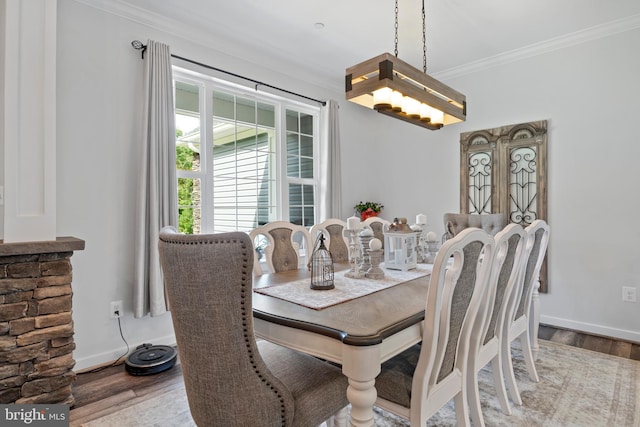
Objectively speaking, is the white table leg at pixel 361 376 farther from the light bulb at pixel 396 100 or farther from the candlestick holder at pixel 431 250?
the candlestick holder at pixel 431 250

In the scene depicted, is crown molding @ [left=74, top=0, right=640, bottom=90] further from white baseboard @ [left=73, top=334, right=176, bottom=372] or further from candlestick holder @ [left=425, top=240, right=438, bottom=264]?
white baseboard @ [left=73, top=334, right=176, bottom=372]

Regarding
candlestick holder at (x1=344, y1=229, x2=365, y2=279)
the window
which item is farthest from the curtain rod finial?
candlestick holder at (x1=344, y1=229, x2=365, y2=279)

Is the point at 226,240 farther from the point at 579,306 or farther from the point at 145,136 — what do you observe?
the point at 579,306

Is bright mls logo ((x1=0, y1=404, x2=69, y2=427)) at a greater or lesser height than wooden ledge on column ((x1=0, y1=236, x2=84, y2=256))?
lesser

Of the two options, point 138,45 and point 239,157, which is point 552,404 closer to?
point 239,157

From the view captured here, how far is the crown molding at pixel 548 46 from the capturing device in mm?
3080

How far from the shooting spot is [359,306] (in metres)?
1.48

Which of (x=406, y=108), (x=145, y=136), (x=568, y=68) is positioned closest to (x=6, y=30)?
(x=145, y=136)

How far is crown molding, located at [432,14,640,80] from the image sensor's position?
10.1 ft

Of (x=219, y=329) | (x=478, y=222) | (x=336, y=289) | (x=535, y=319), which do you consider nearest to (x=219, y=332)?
(x=219, y=329)

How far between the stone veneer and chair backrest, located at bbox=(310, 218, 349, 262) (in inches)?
62.0

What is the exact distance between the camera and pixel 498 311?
1.91 meters

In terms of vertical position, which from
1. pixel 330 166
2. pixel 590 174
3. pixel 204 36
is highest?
pixel 204 36

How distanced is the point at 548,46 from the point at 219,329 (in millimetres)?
3985
